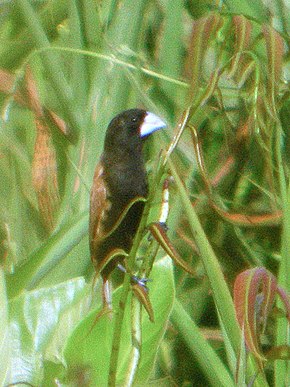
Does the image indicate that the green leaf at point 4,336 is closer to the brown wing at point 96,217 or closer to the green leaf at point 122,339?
the green leaf at point 122,339

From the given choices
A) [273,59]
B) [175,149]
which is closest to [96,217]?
[175,149]

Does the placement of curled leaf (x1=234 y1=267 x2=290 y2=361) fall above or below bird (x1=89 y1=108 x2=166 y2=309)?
below

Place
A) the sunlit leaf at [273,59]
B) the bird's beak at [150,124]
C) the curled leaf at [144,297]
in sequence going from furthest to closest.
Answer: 1. the bird's beak at [150,124]
2. the sunlit leaf at [273,59]
3. the curled leaf at [144,297]

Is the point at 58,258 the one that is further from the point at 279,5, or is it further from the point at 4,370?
the point at 279,5

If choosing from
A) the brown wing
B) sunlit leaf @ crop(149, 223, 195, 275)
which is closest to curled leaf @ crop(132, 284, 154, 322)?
sunlit leaf @ crop(149, 223, 195, 275)

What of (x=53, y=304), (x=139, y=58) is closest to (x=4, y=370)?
(x=53, y=304)

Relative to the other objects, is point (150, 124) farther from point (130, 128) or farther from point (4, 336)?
point (4, 336)

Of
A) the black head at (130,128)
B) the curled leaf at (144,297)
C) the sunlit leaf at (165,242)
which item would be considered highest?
the black head at (130,128)

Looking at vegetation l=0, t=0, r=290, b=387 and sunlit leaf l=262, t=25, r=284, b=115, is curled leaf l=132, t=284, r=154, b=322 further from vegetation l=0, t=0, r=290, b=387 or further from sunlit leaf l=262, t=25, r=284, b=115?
sunlit leaf l=262, t=25, r=284, b=115

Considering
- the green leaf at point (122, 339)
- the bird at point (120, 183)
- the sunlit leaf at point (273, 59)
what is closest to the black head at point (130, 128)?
the bird at point (120, 183)
